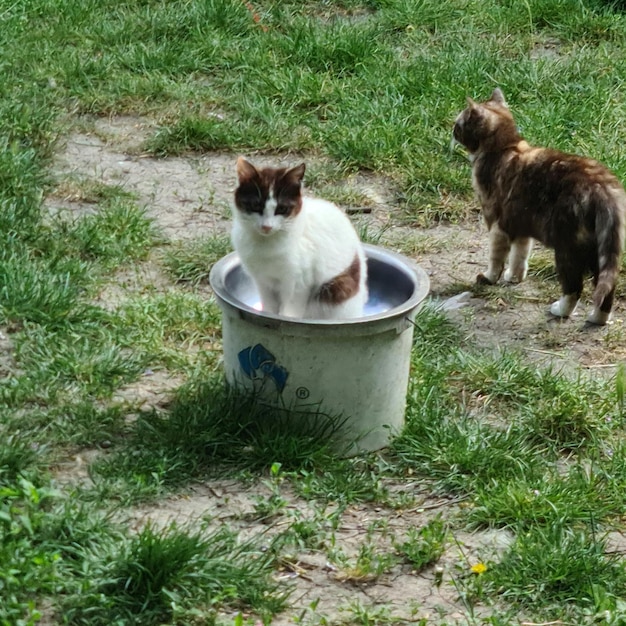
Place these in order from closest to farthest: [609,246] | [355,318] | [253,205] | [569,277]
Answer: [355,318]
[253,205]
[609,246]
[569,277]

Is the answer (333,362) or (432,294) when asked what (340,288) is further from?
(432,294)

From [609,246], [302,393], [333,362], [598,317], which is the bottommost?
[598,317]

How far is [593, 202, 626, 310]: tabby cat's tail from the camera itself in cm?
541

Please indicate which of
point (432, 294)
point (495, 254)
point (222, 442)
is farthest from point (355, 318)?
point (495, 254)

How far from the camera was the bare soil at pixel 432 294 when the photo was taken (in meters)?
3.80

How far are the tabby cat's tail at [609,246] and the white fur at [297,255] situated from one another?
1.36 metres

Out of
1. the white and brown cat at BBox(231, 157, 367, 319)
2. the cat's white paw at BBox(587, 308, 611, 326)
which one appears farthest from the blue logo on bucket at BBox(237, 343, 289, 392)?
the cat's white paw at BBox(587, 308, 611, 326)

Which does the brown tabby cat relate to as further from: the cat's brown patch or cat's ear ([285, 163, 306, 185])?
cat's ear ([285, 163, 306, 185])

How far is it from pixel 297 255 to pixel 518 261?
2.00m

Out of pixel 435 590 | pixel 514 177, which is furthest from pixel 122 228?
pixel 435 590

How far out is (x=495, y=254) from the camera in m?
6.07

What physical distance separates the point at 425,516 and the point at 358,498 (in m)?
0.25

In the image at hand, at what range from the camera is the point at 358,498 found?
429 cm

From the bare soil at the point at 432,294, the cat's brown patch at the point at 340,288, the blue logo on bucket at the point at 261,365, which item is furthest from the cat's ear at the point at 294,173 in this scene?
the bare soil at the point at 432,294
